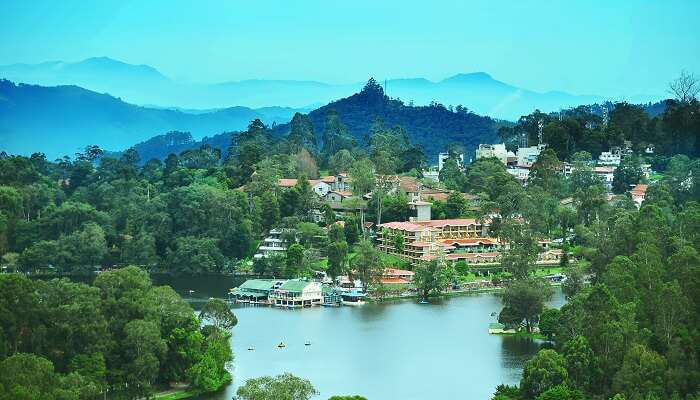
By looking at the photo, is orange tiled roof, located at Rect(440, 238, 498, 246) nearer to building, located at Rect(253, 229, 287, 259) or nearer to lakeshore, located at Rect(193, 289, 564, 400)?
building, located at Rect(253, 229, 287, 259)

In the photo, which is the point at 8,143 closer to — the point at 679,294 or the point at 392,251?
the point at 392,251

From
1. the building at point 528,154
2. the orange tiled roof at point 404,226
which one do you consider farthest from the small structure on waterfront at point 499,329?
the building at point 528,154

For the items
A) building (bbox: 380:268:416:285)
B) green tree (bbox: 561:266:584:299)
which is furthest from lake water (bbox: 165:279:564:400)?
building (bbox: 380:268:416:285)

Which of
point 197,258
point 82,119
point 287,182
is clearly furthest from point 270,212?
point 82,119

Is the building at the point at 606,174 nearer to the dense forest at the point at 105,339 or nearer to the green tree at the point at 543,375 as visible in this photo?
the dense forest at the point at 105,339

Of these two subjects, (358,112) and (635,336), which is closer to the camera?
(635,336)

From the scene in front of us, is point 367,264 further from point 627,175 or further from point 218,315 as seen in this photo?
point 627,175

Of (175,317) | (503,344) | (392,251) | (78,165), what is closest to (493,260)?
(392,251)
